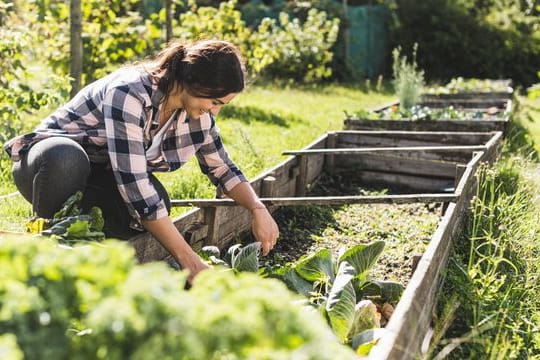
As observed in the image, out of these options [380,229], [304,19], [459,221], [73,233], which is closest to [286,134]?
[380,229]

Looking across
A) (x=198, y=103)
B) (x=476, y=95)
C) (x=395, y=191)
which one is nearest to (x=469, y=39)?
(x=476, y=95)

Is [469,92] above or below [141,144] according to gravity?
below

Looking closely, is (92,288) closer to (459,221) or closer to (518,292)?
(518,292)

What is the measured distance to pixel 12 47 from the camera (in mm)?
4754

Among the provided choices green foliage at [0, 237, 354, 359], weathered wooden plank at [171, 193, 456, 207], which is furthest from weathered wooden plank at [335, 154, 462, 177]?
green foliage at [0, 237, 354, 359]

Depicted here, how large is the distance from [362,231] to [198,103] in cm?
208

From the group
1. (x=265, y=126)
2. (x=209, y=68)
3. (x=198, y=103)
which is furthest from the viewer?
(x=265, y=126)

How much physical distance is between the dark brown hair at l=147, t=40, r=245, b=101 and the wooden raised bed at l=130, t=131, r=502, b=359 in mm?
713

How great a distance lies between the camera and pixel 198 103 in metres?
2.81

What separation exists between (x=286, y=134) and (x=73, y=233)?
463cm

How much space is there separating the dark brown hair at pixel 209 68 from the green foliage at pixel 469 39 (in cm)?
1377

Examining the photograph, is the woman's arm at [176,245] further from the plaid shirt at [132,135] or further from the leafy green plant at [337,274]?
the leafy green plant at [337,274]

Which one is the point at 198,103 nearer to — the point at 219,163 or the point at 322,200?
the point at 219,163

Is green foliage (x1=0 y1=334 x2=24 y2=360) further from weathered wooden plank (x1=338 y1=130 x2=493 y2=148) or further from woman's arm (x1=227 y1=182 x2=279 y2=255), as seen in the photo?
weathered wooden plank (x1=338 y1=130 x2=493 y2=148)
